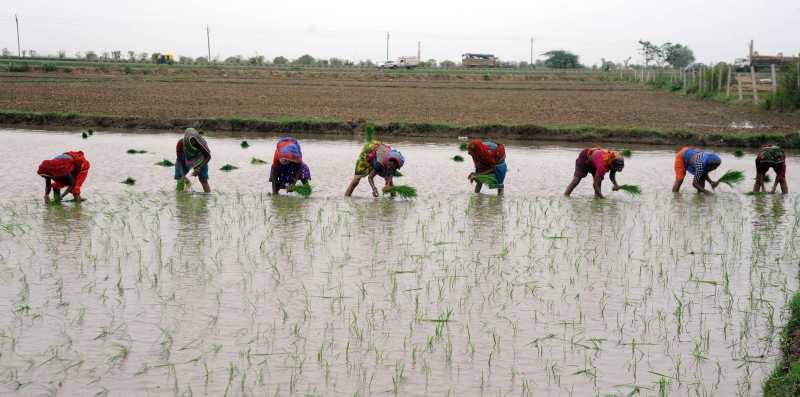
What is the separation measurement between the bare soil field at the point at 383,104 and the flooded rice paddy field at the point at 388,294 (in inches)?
480

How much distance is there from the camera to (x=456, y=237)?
28.1ft

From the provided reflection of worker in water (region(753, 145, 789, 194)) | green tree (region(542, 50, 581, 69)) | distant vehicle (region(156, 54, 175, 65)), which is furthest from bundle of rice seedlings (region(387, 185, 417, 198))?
green tree (region(542, 50, 581, 69))

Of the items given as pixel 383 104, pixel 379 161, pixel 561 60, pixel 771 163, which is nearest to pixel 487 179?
pixel 379 161

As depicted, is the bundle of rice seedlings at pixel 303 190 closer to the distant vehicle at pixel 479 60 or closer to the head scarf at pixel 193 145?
the head scarf at pixel 193 145

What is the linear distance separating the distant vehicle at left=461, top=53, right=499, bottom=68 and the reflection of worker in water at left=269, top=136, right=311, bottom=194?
66.4m

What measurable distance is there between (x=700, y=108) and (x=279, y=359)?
85.9 ft

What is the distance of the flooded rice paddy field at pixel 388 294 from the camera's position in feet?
Result: 15.3

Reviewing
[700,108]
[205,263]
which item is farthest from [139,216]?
[700,108]

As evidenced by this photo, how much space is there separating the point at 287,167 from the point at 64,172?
284 centimetres

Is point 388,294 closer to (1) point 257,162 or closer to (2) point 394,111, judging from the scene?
(1) point 257,162

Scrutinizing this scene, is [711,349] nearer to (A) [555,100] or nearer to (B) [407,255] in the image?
(B) [407,255]

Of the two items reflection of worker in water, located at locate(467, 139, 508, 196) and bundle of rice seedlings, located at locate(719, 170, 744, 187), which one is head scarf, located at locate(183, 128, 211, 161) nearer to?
reflection of worker in water, located at locate(467, 139, 508, 196)

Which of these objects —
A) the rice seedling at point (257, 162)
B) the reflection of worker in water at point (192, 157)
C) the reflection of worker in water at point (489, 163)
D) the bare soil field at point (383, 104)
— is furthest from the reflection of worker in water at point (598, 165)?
the bare soil field at point (383, 104)

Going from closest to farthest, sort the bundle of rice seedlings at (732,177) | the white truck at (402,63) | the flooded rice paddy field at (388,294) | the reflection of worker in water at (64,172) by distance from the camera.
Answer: the flooded rice paddy field at (388,294)
the reflection of worker in water at (64,172)
the bundle of rice seedlings at (732,177)
the white truck at (402,63)
